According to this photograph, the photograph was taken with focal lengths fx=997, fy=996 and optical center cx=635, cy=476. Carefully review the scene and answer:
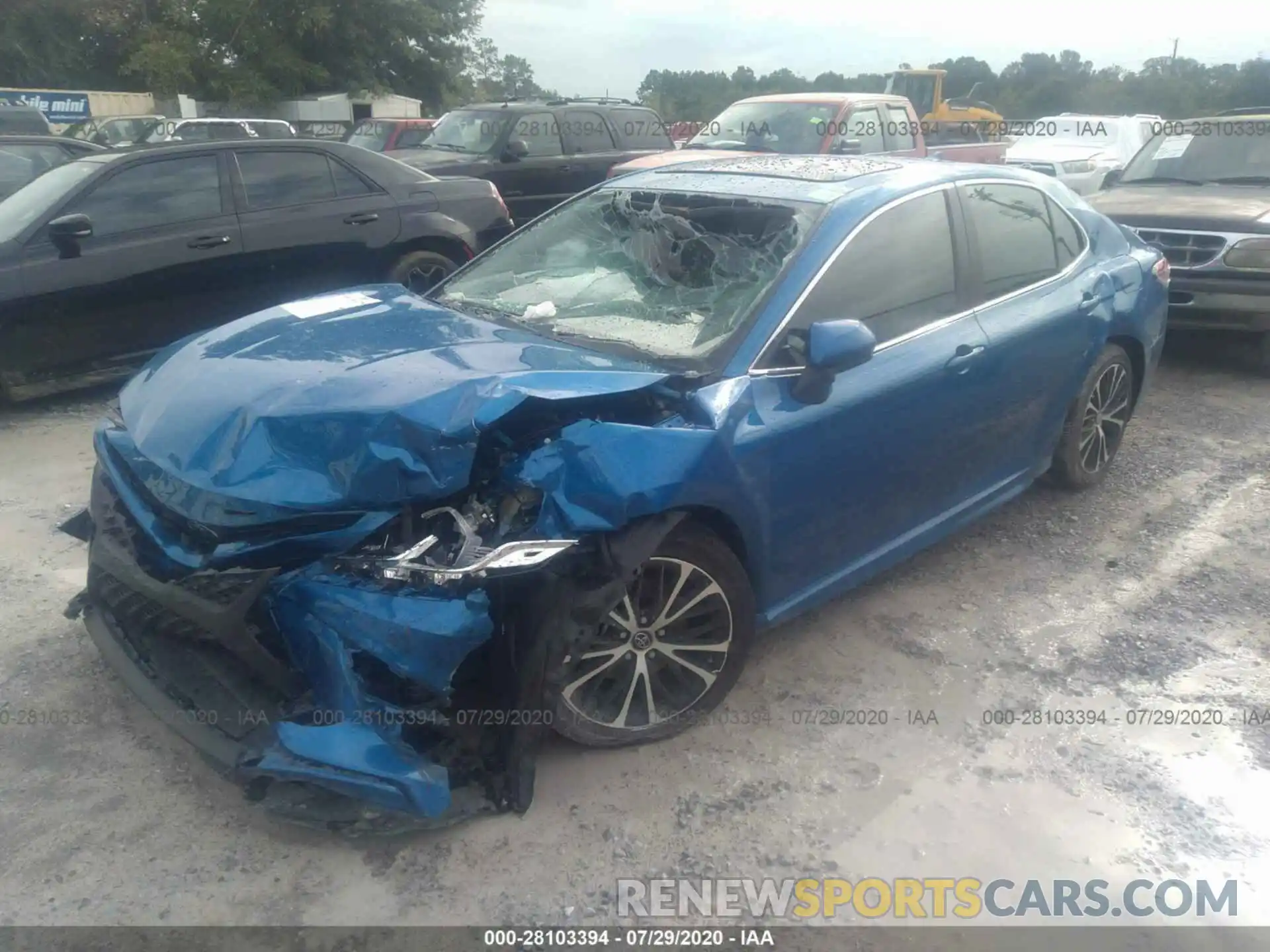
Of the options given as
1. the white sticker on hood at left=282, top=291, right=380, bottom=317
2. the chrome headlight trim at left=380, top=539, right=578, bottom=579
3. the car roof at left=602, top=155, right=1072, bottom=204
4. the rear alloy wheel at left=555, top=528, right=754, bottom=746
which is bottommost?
the rear alloy wheel at left=555, top=528, right=754, bottom=746

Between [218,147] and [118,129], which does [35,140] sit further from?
[118,129]

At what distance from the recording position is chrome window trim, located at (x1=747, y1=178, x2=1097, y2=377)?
126 inches

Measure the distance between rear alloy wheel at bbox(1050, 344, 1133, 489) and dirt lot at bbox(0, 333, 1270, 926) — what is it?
0.61 metres

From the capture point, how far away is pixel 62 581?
4.08 metres

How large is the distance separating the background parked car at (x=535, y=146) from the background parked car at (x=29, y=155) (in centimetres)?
317

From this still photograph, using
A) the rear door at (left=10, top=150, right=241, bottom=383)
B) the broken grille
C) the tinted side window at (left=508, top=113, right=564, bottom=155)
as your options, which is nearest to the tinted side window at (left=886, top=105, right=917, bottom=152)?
the tinted side window at (left=508, top=113, right=564, bottom=155)

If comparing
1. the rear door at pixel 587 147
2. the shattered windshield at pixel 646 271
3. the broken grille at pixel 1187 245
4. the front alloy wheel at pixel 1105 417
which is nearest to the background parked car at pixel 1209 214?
the broken grille at pixel 1187 245

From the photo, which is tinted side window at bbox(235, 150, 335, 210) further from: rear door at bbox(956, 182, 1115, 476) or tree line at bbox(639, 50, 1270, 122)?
tree line at bbox(639, 50, 1270, 122)

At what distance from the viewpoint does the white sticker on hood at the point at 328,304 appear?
147 inches

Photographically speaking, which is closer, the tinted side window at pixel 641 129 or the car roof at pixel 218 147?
the car roof at pixel 218 147

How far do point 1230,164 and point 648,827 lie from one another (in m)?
7.67

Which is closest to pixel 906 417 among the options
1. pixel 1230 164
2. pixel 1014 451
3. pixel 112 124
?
pixel 1014 451

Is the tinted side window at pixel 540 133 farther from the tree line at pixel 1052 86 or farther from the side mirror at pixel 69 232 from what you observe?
the tree line at pixel 1052 86

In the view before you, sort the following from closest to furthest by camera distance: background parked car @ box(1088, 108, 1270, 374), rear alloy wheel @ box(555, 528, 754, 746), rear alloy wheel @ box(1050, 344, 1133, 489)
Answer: rear alloy wheel @ box(555, 528, 754, 746) < rear alloy wheel @ box(1050, 344, 1133, 489) < background parked car @ box(1088, 108, 1270, 374)
